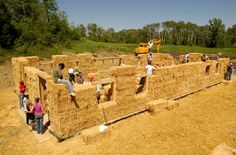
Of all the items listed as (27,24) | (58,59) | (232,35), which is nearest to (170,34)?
(232,35)

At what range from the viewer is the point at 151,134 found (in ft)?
32.6

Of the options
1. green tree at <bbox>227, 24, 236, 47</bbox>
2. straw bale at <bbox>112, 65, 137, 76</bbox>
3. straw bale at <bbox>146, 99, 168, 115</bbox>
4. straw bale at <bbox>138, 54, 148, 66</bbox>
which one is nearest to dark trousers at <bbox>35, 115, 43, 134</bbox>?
straw bale at <bbox>112, 65, 137, 76</bbox>

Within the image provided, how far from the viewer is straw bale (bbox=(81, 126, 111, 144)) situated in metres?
8.88

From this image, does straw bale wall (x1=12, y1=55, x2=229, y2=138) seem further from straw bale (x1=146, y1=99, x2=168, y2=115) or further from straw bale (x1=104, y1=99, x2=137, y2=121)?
straw bale (x1=146, y1=99, x2=168, y2=115)

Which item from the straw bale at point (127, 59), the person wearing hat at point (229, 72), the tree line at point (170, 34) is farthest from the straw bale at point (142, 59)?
the tree line at point (170, 34)

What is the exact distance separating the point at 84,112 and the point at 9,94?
8342 mm

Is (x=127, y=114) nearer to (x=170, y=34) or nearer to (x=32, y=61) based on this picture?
(x=32, y=61)

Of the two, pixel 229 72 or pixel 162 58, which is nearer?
pixel 229 72

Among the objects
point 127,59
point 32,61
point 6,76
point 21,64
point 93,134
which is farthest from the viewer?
point 6,76

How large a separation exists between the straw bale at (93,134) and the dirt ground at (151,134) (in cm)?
15

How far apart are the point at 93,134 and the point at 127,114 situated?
293cm

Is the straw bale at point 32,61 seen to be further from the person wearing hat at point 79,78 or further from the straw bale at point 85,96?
the straw bale at point 85,96

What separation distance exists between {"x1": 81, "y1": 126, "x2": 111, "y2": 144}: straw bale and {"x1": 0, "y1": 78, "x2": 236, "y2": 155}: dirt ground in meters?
0.15

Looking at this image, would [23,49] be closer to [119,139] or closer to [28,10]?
[28,10]
